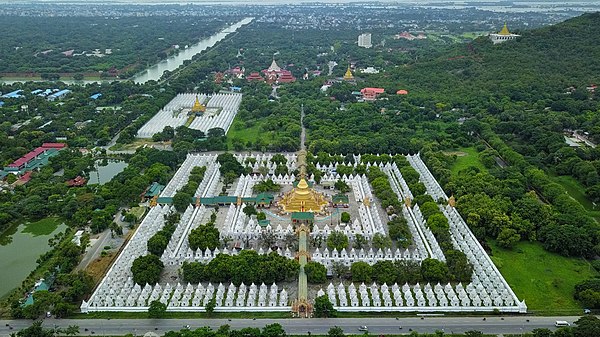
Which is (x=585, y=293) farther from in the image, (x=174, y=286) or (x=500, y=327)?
(x=174, y=286)

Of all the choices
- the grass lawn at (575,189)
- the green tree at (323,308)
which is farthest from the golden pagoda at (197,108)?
the green tree at (323,308)

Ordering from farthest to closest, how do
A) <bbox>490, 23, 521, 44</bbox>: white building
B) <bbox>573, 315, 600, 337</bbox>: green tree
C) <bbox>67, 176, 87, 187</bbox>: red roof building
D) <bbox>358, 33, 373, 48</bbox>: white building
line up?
<bbox>358, 33, 373, 48</bbox>: white building, <bbox>490, 23, 521, 44</bbox>: white building, <bbox>67, 176, 87, 187</bbox>: red roof building, <bbox>573, 315, 600, 337</bbox>: green tree

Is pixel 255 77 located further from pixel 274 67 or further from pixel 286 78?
pixel 274 67

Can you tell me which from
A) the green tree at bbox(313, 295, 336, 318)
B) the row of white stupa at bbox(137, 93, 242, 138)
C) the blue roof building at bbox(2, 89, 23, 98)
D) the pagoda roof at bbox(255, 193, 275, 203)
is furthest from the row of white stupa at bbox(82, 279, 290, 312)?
the blue roof building at bbox(2, 89, 23, 98)

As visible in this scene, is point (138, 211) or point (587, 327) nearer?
point (587, 327)

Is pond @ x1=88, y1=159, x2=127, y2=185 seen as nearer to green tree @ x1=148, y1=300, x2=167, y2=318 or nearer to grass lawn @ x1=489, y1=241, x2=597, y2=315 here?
green tree @ x1=148, y1=300, x2=167, y2=318

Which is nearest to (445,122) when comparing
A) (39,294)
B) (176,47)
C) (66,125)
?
(66,125)

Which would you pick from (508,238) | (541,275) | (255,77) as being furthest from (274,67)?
(541,275)
